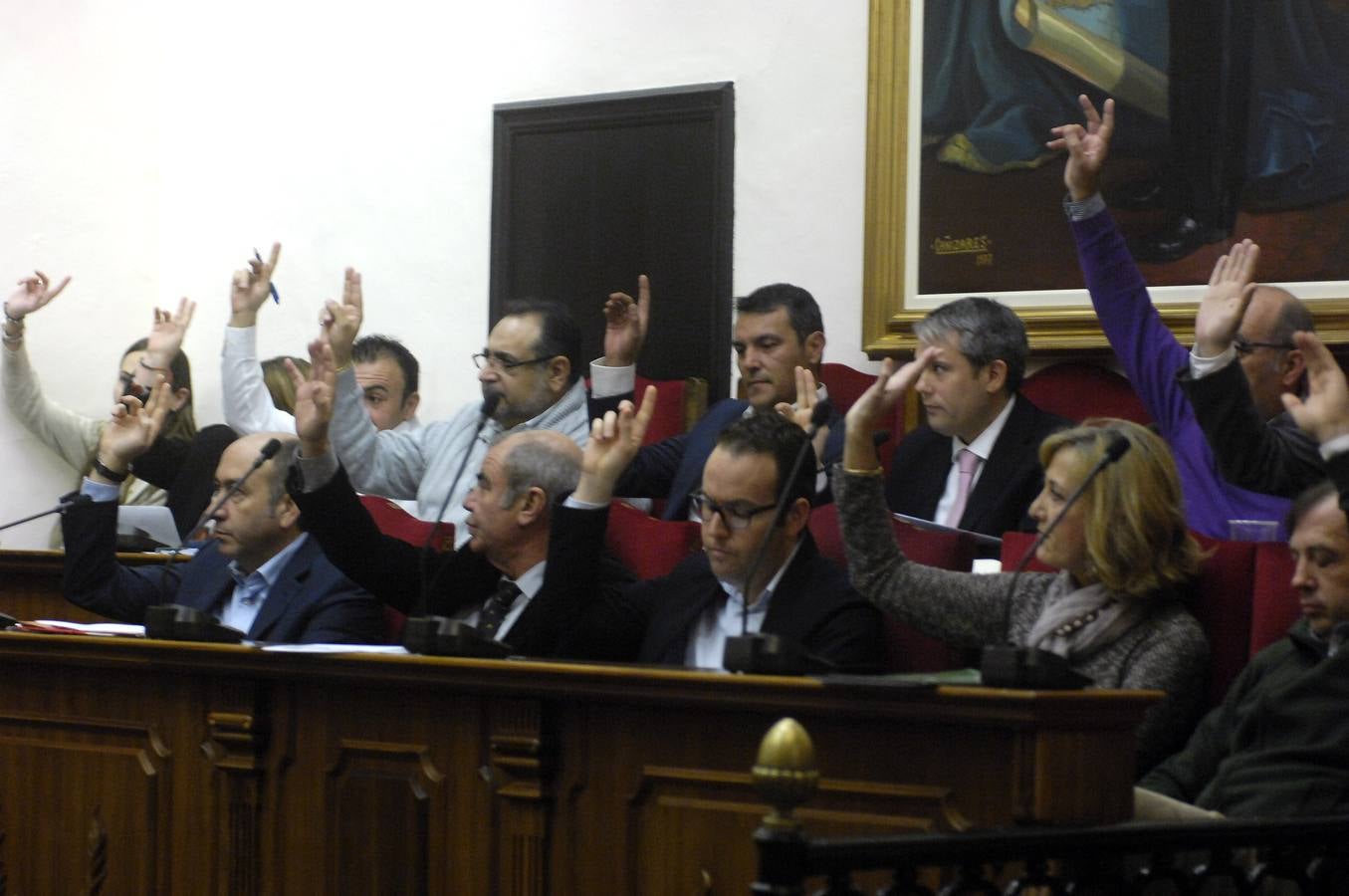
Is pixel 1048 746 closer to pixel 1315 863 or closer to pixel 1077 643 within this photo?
pixel 1315 863

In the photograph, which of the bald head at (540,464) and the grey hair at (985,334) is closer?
the bald head at (540,464)

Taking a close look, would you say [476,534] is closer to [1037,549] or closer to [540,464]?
[540,464]

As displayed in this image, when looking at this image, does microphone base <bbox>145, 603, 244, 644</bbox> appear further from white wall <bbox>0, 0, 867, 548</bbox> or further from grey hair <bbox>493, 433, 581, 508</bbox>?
white wall <bbox>0, 0, 867, 548</bbox>

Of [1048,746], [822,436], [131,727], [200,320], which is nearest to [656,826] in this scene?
[1048,746]

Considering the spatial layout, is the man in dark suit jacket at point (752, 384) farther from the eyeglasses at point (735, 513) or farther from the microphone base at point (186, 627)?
the microphone base at point (186, 627)

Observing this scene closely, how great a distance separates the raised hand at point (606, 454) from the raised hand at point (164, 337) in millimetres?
2272

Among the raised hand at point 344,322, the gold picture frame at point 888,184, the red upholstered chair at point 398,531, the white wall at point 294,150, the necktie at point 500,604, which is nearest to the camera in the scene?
the necktie at point 500,604

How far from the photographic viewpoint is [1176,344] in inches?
152

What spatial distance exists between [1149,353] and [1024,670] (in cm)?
171

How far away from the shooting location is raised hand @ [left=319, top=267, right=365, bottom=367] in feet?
14.7

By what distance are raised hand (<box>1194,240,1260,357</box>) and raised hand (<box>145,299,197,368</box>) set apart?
121 inches

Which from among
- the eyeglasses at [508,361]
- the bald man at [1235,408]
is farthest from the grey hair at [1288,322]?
the eyeglasses at [508,361]

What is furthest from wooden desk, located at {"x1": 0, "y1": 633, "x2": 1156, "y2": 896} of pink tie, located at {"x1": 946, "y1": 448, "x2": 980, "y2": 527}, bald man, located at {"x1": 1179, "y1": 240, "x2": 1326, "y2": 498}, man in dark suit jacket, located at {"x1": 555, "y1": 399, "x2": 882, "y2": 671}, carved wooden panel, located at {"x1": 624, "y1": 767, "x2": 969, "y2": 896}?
pink tie, located at {"x1": 946, "y1": 448, "x2": 980, "y2": 527}

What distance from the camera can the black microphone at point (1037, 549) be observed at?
7.57 ft
